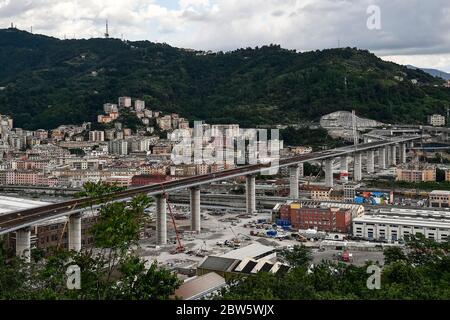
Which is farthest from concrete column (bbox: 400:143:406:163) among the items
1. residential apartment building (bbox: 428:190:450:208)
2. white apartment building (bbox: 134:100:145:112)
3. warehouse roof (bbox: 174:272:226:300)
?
warehouse roof (bbox: 174:272:226:300)

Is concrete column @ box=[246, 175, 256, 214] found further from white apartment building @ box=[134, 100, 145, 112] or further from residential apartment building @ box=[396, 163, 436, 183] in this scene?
white apartment building @ box=[134, 100, 145, 112]

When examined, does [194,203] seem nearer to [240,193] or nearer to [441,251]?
[240,193]

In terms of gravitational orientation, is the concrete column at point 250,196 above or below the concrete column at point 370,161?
below

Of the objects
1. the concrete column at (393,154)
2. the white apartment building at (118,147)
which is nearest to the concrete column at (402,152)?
the concrete column at (393,154)

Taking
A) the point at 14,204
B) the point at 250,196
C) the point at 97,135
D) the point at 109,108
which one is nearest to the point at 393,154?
the point at 250,196

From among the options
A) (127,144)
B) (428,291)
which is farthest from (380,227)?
(127,144)

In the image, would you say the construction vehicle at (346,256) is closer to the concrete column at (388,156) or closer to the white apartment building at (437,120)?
the concrete column at (388,156)
